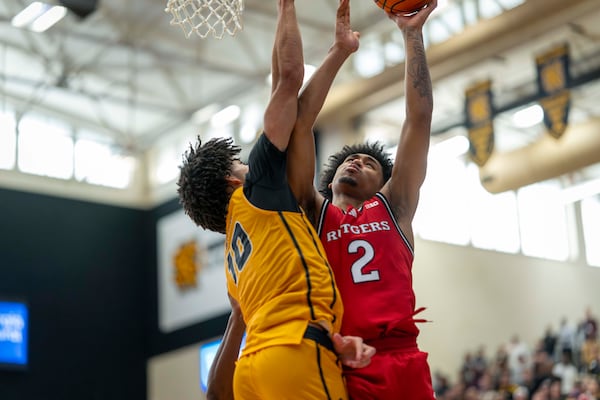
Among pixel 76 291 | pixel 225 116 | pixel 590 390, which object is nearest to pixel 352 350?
pixel 590 390

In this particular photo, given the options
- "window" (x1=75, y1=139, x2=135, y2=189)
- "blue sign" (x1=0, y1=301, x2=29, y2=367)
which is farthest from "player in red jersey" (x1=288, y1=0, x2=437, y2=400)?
"window" (x1=75, y1=139, x2=135, y2=189)

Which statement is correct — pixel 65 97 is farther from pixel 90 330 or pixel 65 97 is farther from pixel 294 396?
pixel 294 396

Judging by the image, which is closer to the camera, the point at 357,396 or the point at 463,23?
the point at 357,396

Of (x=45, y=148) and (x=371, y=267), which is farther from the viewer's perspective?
(x=45, y=148)

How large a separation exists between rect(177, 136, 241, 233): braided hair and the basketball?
1135 mm

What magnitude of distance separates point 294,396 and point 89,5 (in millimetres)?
12030

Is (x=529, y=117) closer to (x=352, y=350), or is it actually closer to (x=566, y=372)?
(x=566, y=372)

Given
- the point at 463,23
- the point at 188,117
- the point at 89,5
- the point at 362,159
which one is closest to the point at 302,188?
the point at 362,159

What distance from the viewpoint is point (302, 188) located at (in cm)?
409

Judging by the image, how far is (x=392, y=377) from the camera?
3.97 meters

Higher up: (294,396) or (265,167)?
(265,167)

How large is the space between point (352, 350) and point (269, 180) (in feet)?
2.49

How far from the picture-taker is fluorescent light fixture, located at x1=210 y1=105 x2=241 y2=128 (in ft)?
65.0

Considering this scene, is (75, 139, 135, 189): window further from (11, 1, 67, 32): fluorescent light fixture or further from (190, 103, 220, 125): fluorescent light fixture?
(11, 1, 67, 32): fluorescent light fixture
